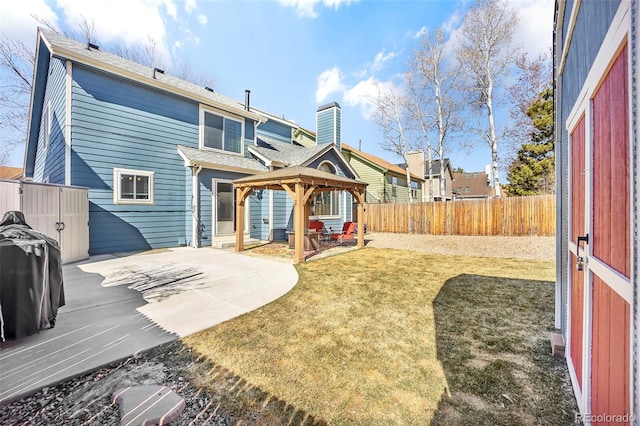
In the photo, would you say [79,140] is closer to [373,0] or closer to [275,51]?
[275,51]

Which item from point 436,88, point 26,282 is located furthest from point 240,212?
point 436,88

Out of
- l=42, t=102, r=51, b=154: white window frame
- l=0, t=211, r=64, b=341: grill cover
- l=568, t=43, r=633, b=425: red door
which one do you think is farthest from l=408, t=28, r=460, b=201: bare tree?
l=42, t=102, r=51, b=154: white window frame

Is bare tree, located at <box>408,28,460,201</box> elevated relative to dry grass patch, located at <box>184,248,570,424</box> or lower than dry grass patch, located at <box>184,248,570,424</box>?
elevated

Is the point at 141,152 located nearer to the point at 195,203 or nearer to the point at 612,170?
the point at 195,203

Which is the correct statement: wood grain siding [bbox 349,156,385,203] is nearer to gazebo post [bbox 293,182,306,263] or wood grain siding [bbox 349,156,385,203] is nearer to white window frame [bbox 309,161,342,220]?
white window frame [bbox 309,161,342,220]

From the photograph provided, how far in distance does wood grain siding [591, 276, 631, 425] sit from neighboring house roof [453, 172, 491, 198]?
40381 millimetres

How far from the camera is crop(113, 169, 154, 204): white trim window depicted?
8.30 metres

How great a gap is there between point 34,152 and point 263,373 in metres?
16.9

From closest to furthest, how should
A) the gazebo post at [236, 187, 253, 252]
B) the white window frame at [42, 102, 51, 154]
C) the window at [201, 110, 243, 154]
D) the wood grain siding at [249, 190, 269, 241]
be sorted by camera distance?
the gazebo post at [236, 187, 253, 252]
the white window frame at [42, 102, 51, 154]
the window at [201, 110, 243, 154]
the wood grain siding at [249, 190, 269, 241]

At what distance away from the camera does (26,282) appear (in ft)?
9.37

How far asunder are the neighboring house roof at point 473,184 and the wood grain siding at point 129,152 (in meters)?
38.1

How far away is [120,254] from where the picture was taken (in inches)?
316

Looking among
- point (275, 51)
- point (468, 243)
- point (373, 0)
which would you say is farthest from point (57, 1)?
point (468, 243)

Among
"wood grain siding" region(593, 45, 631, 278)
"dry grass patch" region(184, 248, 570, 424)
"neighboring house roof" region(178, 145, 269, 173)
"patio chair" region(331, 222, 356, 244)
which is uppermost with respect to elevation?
"neighboring house roof" region(178, 145, 269, 173)
